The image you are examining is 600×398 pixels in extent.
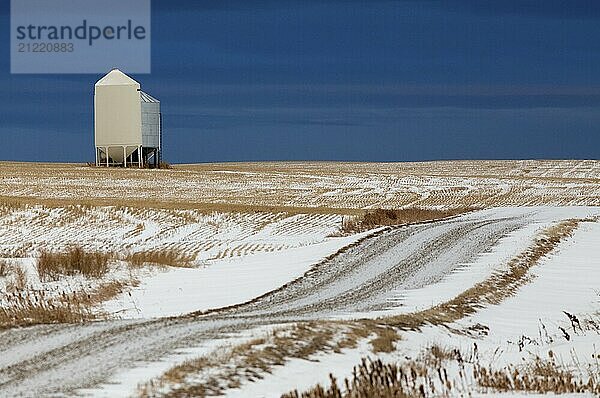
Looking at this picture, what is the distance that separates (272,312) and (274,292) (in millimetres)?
2626

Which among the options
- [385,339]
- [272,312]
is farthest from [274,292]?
[385,339]

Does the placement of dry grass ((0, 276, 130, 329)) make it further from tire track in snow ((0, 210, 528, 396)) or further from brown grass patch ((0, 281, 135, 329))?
tire track in snow ((0, 210, 528, 396))

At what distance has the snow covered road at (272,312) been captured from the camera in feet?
32.0

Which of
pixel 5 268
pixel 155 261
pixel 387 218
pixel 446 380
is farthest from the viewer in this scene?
pixel 387 218

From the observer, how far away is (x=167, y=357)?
1013cm

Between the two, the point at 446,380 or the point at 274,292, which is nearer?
the point at 446,380

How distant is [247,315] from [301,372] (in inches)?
157

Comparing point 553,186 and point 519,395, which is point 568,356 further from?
point 553,186

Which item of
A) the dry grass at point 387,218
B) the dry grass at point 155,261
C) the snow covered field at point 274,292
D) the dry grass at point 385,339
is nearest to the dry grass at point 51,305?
the snow covered field at point 274,292

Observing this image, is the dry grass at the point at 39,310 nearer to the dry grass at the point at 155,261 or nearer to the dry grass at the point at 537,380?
the dry grass at the point at 155,261

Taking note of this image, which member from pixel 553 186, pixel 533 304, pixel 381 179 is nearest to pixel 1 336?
pixel 533 304

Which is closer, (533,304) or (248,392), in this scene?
(248,392)

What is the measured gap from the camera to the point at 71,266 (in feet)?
61.4

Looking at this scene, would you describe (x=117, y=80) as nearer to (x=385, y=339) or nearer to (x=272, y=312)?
(x=272, y=312)
